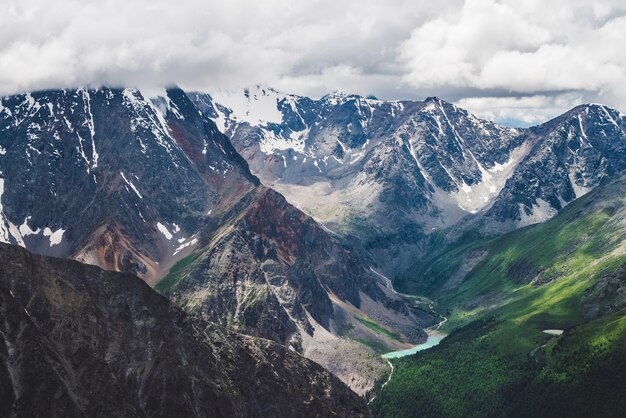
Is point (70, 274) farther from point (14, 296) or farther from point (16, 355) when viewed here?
point (16, 355)

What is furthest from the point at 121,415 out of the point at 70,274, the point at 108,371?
the point at 70,274

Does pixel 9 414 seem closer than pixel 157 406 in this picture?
Yes

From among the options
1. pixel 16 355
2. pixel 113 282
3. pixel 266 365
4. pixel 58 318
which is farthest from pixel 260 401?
pixel 16 355

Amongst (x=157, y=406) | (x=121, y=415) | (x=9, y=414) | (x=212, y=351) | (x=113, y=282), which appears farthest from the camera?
(x=212, y=351)

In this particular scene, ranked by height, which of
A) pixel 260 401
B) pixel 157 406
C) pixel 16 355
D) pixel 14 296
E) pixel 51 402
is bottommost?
pixel 260 401

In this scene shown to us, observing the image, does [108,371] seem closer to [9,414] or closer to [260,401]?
[9,414]

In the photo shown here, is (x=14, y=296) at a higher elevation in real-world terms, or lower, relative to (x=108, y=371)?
higher

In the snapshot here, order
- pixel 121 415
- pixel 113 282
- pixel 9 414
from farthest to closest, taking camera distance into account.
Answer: pixel 113 282 < pixel 121 415 < pixel 9 414
